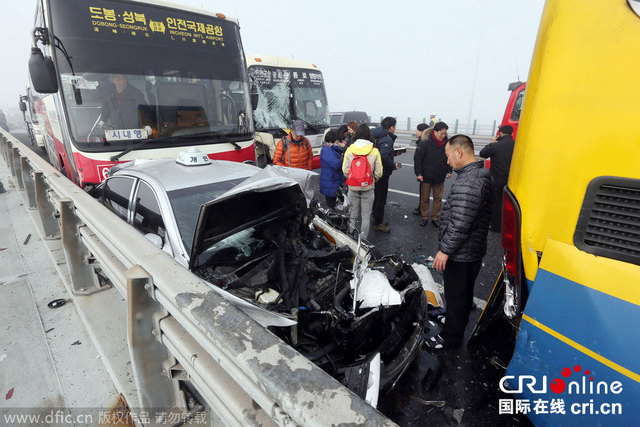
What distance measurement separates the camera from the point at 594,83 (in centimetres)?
136

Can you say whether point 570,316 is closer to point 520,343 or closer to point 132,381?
point 520,343

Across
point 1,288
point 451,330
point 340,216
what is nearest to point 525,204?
point 451,330

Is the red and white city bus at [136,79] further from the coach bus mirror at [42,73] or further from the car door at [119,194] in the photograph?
the car door at [119,194]

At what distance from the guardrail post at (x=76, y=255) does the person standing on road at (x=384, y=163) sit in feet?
14.1

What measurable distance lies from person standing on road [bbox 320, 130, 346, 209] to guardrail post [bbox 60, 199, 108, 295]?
3450 millimetres

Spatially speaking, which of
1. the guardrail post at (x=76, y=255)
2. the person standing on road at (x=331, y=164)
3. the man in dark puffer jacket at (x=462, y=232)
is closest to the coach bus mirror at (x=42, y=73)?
the guardrail post at (x=76, y=255)

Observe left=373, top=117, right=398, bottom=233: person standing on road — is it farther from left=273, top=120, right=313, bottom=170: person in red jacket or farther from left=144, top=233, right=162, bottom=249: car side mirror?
left=144, top=233, right=162, bottom=249: car side mirror

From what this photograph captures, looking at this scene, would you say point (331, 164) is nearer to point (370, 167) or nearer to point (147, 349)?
point (370, 167)

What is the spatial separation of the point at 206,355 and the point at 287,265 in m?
1.49

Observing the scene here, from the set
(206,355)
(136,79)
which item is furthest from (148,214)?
(136,79)

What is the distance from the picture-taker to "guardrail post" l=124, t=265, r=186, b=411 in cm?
157

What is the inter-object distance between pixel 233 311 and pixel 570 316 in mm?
1515

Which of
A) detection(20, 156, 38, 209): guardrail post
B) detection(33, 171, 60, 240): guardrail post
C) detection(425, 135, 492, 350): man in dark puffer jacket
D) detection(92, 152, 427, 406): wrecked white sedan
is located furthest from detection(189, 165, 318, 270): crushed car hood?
detection(20, 156, 38, 209): guardrail post

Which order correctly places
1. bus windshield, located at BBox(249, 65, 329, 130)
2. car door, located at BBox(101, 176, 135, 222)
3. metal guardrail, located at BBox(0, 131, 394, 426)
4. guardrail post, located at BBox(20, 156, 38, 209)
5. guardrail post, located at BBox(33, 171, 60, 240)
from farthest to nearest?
bus windshield, located at BBox(249, 65, 329, 130), guardrail post, located at BBox(20, 156, 38, 209), guardrail post, located at BBox(33, 171, 60, 240), car door, located at BBox(101, 176, 135, 222), metal guardrail, located at BBox(0, 131, 394, 426)
